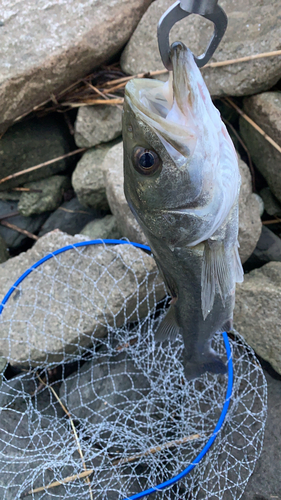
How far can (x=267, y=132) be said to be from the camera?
2881 millimetres

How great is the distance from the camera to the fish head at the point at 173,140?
1.21 m

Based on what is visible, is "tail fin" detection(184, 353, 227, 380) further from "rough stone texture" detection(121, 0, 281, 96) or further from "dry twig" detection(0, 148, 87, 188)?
"dry twig" detection(0, 148, 87, 188)

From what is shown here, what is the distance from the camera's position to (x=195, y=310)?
190cm

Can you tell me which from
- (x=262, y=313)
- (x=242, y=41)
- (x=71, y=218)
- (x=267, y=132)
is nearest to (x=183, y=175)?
(x=262, y=313)

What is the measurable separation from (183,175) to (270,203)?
222 centimetres

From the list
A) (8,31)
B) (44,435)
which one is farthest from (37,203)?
(44,435)

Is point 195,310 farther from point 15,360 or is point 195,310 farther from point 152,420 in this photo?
A: point 15,360

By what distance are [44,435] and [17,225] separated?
2333 mm

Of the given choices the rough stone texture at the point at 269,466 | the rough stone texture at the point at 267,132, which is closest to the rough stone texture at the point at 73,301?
Result: the rough stone texture at the point at 269,466

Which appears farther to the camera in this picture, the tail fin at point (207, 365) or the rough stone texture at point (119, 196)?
the rough stone texture at point (119, 196)

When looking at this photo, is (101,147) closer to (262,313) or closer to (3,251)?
(3,251)

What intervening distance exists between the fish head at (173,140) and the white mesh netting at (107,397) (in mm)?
1416

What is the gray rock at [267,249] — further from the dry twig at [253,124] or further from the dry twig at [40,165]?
the dry twig at [40,165]

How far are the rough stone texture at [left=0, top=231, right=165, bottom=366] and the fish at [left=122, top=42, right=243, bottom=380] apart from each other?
103 cm
